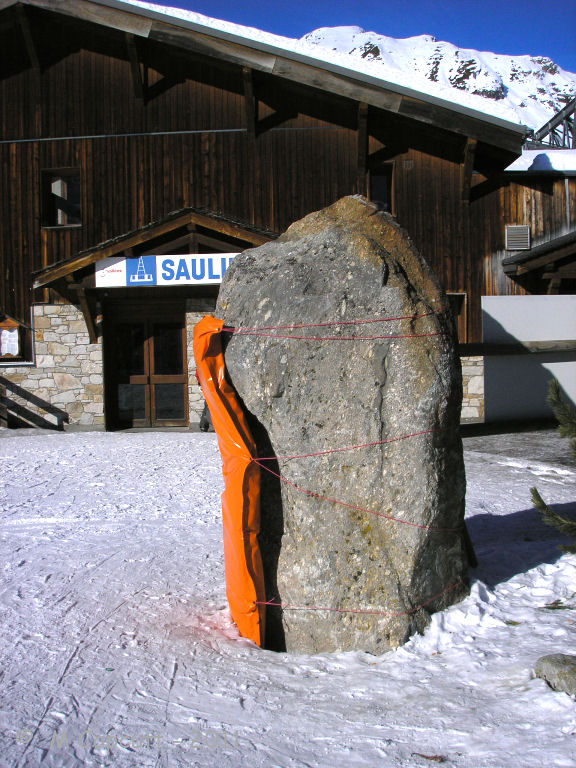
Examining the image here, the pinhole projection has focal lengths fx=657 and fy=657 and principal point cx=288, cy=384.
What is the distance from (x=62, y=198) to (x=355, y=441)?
11.4 m

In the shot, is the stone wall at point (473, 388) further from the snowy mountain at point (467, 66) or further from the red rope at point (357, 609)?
the snowy mountain at point (467, 66)

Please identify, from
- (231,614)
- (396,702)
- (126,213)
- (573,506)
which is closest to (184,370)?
(126,213)

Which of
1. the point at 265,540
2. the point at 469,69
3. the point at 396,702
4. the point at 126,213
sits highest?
the point at 469,69

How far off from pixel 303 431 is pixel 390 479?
1.63ft

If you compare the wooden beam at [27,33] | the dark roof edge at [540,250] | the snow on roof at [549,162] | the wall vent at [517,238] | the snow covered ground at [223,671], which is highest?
the wooden beam at [27,33]

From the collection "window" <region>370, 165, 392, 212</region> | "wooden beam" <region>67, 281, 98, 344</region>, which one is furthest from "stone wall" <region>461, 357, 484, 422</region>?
"wooden beam" <region>67, 281, 98, 344</region>

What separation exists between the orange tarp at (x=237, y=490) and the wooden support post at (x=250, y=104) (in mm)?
9505

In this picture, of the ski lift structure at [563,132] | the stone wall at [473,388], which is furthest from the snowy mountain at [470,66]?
the stone wall at [473,388]

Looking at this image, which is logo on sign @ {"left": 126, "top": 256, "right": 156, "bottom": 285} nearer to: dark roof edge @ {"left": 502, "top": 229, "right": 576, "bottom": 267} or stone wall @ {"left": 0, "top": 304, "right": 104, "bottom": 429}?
stone wall @ {"left": 0, "top": 304, "right": 104, "bottom": 429}

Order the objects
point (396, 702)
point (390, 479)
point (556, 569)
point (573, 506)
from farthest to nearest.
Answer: point (573, 506) < point (556, 569) < point (390, 479) < point (396, 702)

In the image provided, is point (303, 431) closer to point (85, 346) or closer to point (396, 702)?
point (396, 702)

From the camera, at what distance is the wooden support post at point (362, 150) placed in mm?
11608

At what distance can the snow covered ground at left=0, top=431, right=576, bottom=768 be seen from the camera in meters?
2.35

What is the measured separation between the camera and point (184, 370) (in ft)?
38.8
